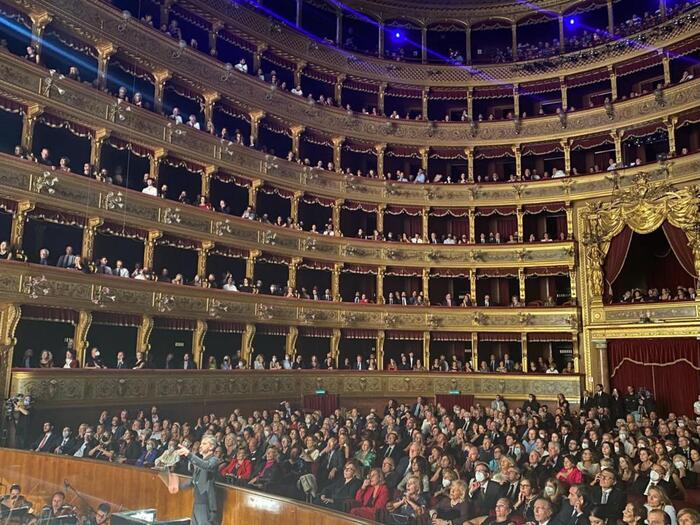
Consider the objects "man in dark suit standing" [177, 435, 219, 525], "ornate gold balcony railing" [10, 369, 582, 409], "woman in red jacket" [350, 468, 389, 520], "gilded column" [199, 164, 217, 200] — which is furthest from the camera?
"gilded column" [199, 164, 217, 200]

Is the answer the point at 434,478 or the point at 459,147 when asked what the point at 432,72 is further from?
the point at 434,478

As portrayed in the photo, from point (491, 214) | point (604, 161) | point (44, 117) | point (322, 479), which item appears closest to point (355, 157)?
point (491, 214)

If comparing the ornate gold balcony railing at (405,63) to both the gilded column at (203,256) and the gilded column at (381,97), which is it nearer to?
the gilded column at (381,97)

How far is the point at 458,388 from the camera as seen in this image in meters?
21.3

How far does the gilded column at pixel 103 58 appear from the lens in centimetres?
1578

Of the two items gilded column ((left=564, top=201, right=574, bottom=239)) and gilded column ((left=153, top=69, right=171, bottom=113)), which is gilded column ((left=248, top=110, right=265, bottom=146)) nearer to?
gilded column ((left=153, top=69, right=171, bottom=113))

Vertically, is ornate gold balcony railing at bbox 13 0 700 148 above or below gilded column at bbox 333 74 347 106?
below

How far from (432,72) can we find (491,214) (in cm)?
599

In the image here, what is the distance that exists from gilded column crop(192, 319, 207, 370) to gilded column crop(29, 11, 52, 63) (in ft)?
25.1

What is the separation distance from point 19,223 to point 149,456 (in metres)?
6.76

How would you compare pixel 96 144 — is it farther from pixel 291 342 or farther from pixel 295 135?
pixel 291 342

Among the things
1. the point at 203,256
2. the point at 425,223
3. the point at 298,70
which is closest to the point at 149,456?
the point at 203,256

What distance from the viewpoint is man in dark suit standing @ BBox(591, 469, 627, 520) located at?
253 inches

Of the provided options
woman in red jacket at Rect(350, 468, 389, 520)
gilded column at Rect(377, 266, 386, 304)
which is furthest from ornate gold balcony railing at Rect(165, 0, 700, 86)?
woman in red jacket at Rect(350, 468, 389, 520)
